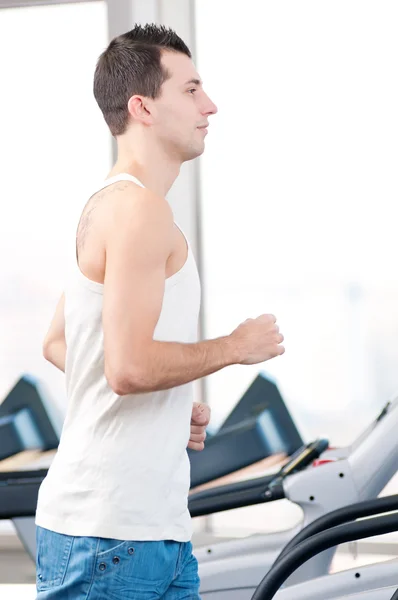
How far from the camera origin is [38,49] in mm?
3750

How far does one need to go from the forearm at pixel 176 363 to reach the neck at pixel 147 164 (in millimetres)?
257

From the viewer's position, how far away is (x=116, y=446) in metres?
1.13

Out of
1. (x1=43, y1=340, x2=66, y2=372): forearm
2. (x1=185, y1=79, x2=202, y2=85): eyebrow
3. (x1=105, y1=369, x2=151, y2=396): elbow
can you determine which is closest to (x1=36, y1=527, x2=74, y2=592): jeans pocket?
(x1=105, y1=369, x2=151, y2=396): elbow

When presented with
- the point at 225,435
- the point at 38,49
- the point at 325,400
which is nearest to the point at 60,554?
the point at 225,435

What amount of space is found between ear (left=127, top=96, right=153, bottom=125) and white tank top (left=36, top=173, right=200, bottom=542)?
0.13 meters

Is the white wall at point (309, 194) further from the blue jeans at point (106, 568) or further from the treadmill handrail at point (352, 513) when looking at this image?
the blue jeans at point (106, 568)

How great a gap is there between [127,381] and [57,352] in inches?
16.7

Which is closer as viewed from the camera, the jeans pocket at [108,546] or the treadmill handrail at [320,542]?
the jeans pocket at [108,546]

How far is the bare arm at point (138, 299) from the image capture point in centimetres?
107

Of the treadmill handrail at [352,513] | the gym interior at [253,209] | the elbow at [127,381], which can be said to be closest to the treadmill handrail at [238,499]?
the treadmill handrail at [352,513]

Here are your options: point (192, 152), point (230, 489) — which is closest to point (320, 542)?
point (192, 152)

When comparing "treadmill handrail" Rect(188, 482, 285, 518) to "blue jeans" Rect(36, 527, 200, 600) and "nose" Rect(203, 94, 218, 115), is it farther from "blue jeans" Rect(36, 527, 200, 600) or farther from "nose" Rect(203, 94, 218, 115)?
"nose" Rect(203, 94, 218, 115)

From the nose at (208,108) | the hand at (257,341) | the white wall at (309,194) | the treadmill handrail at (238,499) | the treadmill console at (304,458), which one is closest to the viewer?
the hand at (257,341)

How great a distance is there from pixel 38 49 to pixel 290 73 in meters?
1.18
